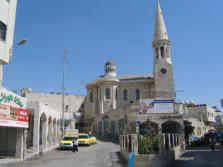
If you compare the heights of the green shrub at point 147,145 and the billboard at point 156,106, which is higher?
the billboard at point 156,106

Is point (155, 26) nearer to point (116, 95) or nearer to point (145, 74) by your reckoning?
point (145, 74)

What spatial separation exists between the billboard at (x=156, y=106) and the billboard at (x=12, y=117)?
1814 centimetres

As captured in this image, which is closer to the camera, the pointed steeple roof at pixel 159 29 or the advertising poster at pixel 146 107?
the advertising poster at pixel 146 107

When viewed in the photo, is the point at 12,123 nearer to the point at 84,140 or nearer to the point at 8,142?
the point at 8,142

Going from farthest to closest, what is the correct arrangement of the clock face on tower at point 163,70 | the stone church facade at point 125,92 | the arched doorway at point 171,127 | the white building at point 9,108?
the clock face on tower at point 163,70, the stone church facade at point 125,92, the arched doorway at point 171,127, the white building at point 9,108

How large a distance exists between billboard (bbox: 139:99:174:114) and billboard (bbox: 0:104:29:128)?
1814cm

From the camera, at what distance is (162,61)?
46.5m

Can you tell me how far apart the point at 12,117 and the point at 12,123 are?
40cm

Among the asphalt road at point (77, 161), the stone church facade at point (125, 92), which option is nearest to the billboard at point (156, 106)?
the stone church facade at point (125, 92)

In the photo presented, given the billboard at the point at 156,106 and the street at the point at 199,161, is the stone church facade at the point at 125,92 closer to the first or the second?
the billboard at the point at 156,106

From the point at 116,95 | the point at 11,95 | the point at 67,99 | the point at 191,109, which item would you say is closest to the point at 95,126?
the point at 116,95

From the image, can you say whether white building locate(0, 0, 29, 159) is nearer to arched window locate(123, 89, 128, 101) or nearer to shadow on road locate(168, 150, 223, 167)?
shadow on road locate(168, 150, 223, 167)

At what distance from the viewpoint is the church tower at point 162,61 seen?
150 ft

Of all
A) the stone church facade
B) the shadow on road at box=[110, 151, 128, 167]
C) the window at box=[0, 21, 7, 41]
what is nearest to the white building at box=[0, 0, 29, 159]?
the window at box=[0, 21, 7, 41]
